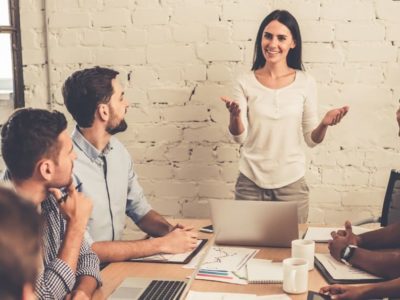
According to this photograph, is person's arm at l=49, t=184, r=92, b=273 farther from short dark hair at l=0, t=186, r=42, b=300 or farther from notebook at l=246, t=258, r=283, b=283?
short dark hair at l=0, t=186, r=42, b=300

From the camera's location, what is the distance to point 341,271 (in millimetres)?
1593

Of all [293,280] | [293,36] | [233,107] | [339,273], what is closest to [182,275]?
[293,280]

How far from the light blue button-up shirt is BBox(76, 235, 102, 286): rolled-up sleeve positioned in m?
0.29

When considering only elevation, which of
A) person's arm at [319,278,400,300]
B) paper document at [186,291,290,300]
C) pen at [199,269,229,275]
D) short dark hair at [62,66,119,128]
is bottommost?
pen at [199,269,229,275]

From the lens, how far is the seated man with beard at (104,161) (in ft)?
6.37

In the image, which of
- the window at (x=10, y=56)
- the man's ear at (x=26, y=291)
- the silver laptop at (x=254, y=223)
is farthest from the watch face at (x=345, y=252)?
the window at (x=10, y=56)

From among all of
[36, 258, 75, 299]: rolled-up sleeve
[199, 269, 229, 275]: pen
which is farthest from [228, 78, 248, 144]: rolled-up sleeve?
[36, 258, 75, 299]: rolled-up sleeve

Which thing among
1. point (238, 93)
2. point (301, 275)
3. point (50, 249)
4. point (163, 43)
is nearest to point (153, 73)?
point (163, 43)

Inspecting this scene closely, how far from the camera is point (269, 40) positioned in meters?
2.50

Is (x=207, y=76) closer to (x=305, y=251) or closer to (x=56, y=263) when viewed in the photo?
(x=305, y=251)

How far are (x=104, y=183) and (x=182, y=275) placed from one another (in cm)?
55

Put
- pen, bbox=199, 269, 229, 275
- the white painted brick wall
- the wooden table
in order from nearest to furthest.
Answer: the wooden table
pen, bbox=199, 269, 229, 275
the white painted brick wall

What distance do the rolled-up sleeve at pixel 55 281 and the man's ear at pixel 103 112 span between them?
2.31 feet

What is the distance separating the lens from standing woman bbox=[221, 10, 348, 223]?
8.02 feet
